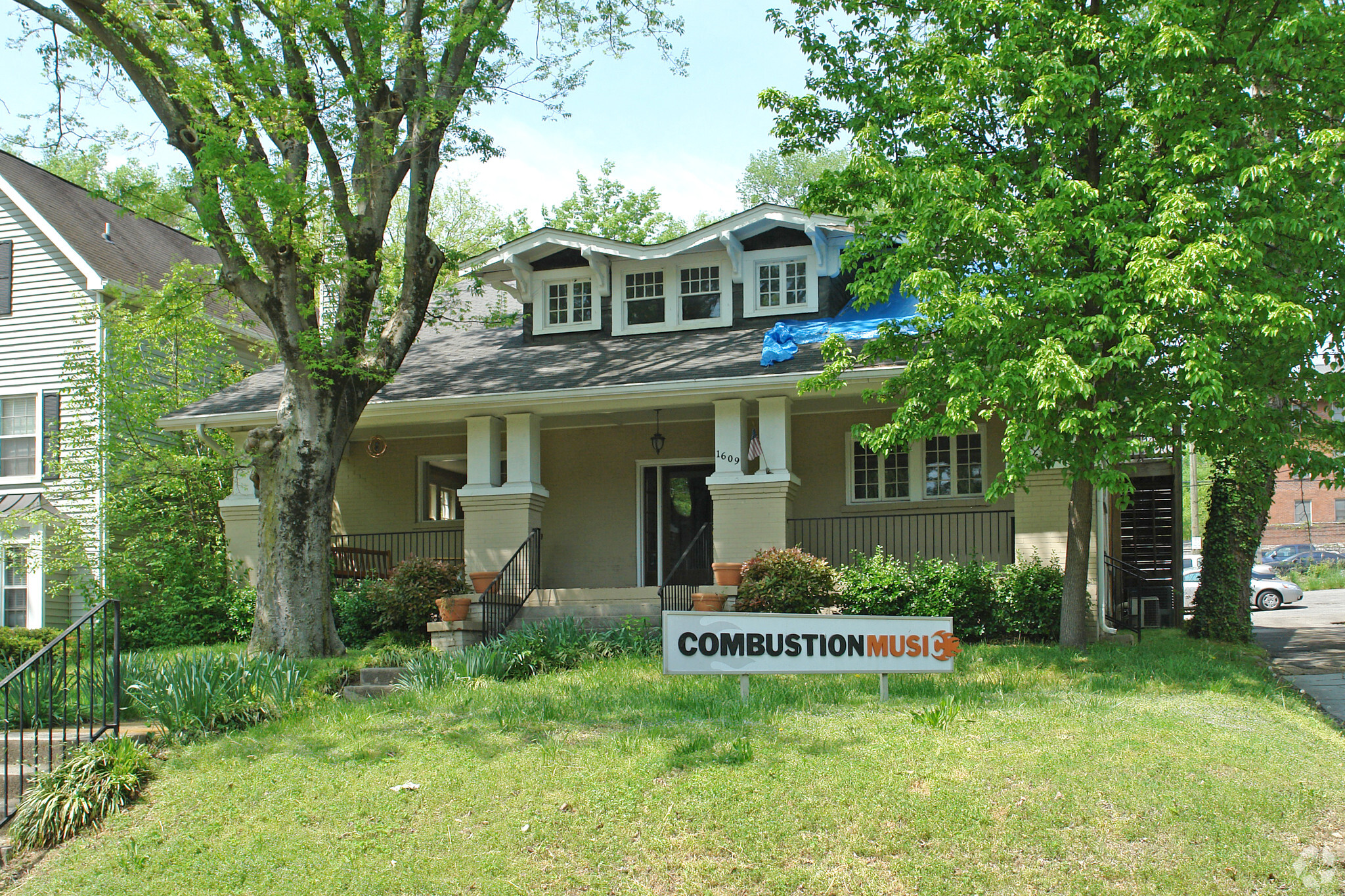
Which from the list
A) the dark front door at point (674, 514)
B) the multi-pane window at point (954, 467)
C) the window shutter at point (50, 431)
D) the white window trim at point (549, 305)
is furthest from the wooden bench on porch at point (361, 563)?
the multi-pane window at point (954, 467)

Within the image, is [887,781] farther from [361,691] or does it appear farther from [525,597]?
A: [525,597]

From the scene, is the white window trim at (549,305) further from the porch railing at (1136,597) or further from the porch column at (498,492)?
the porch railing at (1136,597)

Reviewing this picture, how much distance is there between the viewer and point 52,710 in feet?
26.4

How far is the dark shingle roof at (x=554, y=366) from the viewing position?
14.6m

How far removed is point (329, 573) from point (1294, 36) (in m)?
11.1

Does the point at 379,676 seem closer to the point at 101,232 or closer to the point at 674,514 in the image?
the point at 674,514

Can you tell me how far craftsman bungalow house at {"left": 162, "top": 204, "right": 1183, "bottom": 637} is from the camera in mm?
14508

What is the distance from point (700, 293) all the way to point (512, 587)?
5614mm

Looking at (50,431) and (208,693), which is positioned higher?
(50,431)

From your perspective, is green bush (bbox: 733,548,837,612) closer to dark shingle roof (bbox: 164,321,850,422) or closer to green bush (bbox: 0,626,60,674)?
dark shingle roof (bbox: 164,321,850,422)

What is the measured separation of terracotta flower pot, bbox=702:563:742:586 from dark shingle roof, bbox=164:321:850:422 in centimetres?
248

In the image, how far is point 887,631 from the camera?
8.70 meters

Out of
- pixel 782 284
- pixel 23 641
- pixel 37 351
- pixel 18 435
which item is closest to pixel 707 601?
pixel 782 284

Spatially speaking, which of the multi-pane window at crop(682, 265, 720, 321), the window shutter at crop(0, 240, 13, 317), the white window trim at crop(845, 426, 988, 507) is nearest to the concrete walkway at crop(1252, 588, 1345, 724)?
the white window trim at crop(845, 426, 988, 507)
